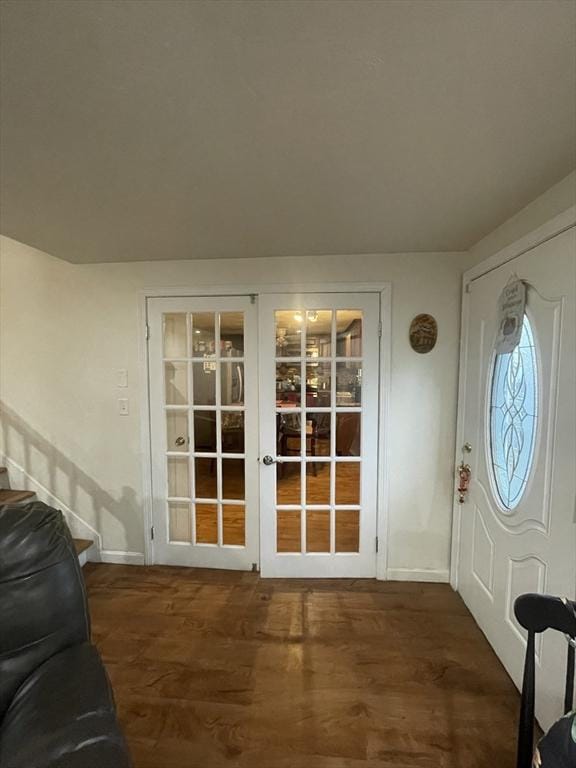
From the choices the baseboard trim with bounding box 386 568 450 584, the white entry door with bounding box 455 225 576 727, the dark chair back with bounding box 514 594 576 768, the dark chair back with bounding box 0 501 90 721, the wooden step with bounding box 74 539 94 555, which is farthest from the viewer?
the wooden step with bounding box 74 539 94 555

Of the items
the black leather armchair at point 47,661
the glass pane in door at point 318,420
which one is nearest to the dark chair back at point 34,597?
the black leather armchair at point 47,661

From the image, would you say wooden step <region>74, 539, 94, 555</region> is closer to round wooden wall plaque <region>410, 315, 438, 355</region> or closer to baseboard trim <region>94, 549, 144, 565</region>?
baseboard trim <region>94, 549, 144, 565</region>

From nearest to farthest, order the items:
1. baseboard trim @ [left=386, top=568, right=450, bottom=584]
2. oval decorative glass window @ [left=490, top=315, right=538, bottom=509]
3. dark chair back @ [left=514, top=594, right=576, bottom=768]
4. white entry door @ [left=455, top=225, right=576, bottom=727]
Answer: dark chair back @ [left=514, top=594, right=576, bottom=768]
white entry door @ [left=455, top=225, right=576, bottom=727]
oval decorative glass window @ [left=490, top=315, right=538, bottom=509]
baseboard trim @ [left=386, top=568, right=450, bottom=584]

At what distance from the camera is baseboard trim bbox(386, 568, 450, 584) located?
2385 mm

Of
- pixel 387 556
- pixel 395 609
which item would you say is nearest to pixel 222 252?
pixel 387 556

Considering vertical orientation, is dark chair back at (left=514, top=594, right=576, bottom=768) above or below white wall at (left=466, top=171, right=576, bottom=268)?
below

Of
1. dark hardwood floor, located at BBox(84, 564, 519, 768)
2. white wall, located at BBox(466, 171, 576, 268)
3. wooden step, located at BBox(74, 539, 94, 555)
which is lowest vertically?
dark hardwood floor, located at BBox(84, 564, 519, 768)

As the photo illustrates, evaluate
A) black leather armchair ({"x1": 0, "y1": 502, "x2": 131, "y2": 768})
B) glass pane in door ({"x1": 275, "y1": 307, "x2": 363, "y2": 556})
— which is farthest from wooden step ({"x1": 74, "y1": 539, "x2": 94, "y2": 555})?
black leather armchair ({"x1": 0, "y1": 502, "x2": 131, "y2": 768})

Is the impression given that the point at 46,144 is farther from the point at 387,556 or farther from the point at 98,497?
the point at 387,556

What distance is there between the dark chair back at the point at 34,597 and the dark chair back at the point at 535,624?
4.30 ft

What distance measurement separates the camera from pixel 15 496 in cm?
246

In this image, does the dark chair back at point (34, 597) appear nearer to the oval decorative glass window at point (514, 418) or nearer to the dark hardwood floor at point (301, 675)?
the dark hardwood floor at point (301, 675)

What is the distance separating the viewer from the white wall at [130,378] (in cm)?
230

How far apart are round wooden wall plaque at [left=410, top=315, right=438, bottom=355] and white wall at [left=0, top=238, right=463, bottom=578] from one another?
0.04 m
